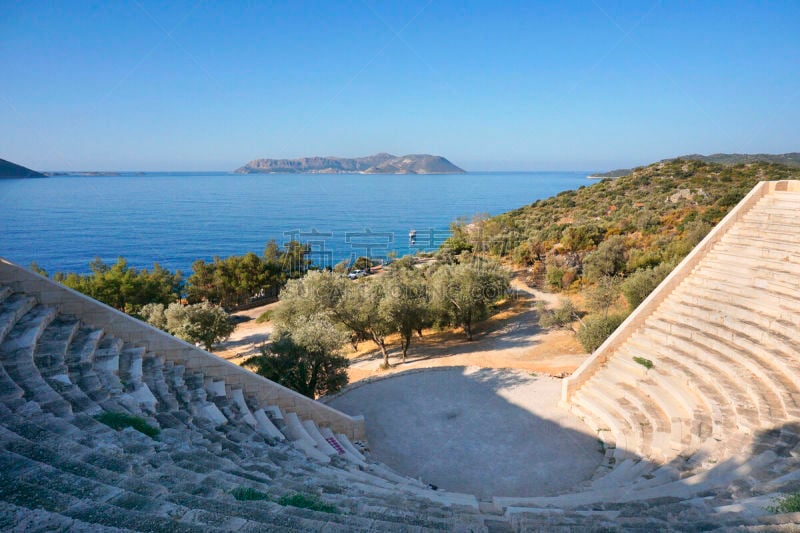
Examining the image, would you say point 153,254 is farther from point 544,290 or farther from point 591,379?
point 591,379

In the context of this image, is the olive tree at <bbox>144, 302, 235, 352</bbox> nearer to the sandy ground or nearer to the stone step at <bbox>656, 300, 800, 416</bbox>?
the sandy ground

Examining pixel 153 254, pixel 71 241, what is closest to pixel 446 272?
pixel 153 254

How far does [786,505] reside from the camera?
14.1 ft

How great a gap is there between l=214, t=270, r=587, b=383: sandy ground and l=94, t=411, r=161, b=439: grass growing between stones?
1008 cm

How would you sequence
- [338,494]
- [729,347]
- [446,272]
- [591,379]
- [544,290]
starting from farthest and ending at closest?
[544,290], [446,272], [591,379], [729,347], [338,494]

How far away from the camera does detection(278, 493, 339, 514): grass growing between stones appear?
4.45 meters

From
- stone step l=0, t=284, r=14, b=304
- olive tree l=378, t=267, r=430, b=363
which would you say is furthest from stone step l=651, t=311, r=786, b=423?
stone step l=0, t=284, r=14, b=304

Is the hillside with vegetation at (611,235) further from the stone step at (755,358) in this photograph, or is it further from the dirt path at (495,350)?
the stone step at (755,358)

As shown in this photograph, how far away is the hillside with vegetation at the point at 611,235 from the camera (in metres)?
17.4

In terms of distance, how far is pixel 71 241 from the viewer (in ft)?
236

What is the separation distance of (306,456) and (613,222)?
36.2 metres

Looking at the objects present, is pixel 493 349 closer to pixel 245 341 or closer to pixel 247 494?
pixel 247 494

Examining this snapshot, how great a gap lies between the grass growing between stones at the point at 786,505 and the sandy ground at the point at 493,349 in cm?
924

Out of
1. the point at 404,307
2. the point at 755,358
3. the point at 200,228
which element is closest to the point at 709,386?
the point at 755,358
